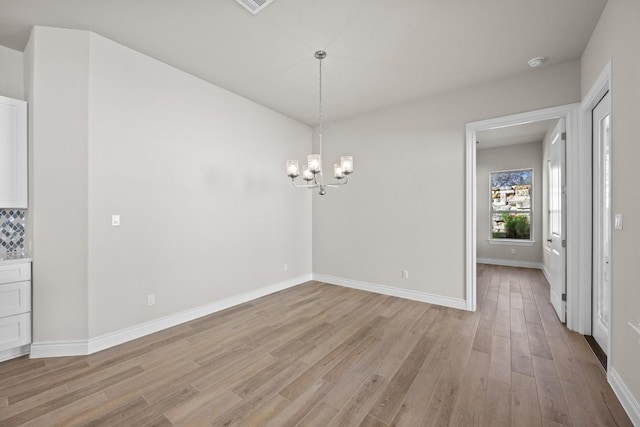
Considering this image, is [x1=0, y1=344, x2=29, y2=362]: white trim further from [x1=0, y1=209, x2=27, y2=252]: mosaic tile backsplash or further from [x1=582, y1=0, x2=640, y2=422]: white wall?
[x1=582, y1=0, x2=640, y2=422]: white wall

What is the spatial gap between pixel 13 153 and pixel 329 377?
3.52 metres

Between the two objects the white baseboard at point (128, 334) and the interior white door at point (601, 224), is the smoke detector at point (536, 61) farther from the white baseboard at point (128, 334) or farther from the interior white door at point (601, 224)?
the white baseboard at point (128, 334)

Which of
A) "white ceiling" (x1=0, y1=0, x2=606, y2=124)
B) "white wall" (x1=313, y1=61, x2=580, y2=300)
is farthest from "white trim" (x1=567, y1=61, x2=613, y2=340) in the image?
"white ceiling" (x1=0, y1=0, x2=606, y2=124)

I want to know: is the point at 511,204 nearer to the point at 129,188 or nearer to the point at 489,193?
the point at 489,193

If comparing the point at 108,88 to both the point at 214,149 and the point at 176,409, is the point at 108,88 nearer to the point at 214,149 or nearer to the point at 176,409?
the point at 214,149

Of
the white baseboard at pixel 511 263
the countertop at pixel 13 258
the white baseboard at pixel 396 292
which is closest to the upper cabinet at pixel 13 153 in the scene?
the countertop at pixel 13 258

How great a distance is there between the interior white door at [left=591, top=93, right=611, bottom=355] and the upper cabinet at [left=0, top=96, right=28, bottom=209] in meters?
5.41

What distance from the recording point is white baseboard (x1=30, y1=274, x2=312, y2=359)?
8.39ft

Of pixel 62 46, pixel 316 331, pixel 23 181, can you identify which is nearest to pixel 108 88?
pixel 62 46

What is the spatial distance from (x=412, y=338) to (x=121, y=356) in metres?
2.88

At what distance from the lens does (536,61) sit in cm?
308

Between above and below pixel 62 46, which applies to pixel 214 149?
below

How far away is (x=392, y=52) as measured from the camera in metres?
2.98

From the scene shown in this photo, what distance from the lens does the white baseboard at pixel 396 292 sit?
12.6ft
